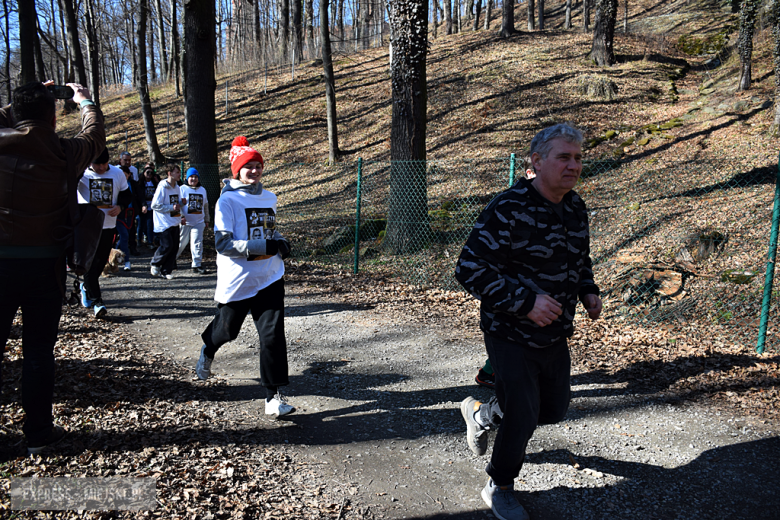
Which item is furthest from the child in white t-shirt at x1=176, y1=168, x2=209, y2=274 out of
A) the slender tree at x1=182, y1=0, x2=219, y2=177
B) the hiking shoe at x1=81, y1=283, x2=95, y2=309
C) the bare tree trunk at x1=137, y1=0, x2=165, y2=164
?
the bare tree trunk at x1=137, y1=0, x2=165, y2=164

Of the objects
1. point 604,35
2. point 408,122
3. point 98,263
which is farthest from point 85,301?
point 604,35

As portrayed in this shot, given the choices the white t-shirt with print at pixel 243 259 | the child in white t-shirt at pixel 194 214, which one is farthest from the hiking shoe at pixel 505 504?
the child in white t-shirt at pixel 194 214

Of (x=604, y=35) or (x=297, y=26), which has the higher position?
(x=297, y=26)

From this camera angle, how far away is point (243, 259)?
3.80 meters

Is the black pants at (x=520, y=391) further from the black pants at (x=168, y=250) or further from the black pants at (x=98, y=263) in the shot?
the black pants at (x=168, y=250)

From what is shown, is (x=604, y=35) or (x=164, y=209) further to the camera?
(x=604, y=35)

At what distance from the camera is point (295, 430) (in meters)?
3.86

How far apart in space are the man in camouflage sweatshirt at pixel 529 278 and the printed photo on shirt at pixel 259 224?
1.84 m

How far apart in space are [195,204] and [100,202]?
8.68ft

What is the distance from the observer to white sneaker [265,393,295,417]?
3943 mm

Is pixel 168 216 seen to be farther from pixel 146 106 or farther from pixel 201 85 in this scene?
pixel 146 106

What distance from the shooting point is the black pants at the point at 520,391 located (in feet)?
8.61

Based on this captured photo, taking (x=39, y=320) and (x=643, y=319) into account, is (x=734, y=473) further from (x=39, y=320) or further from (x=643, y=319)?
(x=39, y=320)

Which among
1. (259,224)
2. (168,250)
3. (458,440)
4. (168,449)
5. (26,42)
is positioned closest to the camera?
(168,449)
